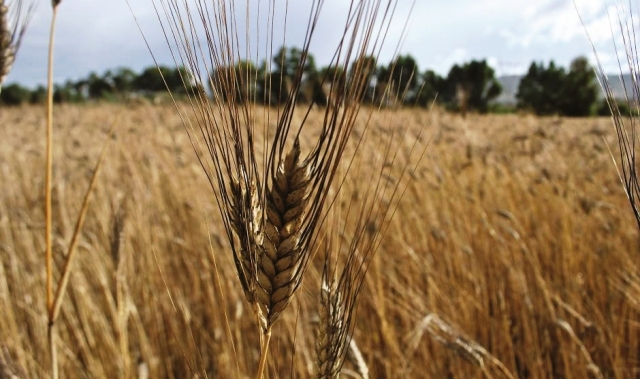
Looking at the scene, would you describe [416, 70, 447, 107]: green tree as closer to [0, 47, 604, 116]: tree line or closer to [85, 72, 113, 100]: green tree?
[0, 47, 604, 116]: tree line

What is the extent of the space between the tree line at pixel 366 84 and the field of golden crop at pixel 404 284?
38 cm

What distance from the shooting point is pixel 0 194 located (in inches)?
111

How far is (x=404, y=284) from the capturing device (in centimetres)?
188

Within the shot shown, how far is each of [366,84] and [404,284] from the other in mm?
1495

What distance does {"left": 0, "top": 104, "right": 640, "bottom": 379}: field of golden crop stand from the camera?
1443 mm

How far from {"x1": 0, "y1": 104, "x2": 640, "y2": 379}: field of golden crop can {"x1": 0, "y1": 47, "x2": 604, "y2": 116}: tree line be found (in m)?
0.38

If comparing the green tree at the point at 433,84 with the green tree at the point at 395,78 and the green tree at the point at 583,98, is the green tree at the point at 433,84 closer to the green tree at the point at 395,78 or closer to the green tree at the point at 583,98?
the green tree at the point at 395,78

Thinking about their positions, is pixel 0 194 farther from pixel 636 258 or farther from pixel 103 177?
pixel 636 258

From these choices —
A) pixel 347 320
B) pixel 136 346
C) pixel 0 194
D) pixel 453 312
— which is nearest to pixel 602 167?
pixel 453 312

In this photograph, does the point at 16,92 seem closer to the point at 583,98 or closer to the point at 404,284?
the point at 583,98

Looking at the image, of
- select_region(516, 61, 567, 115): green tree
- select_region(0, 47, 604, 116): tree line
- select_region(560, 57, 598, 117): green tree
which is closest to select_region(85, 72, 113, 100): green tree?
select_region(0, 47, 604, 116): tree line

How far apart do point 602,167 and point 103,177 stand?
289 centimetres

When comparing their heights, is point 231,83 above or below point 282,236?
above

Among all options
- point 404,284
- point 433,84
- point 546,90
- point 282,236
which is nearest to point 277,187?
point 282,236
